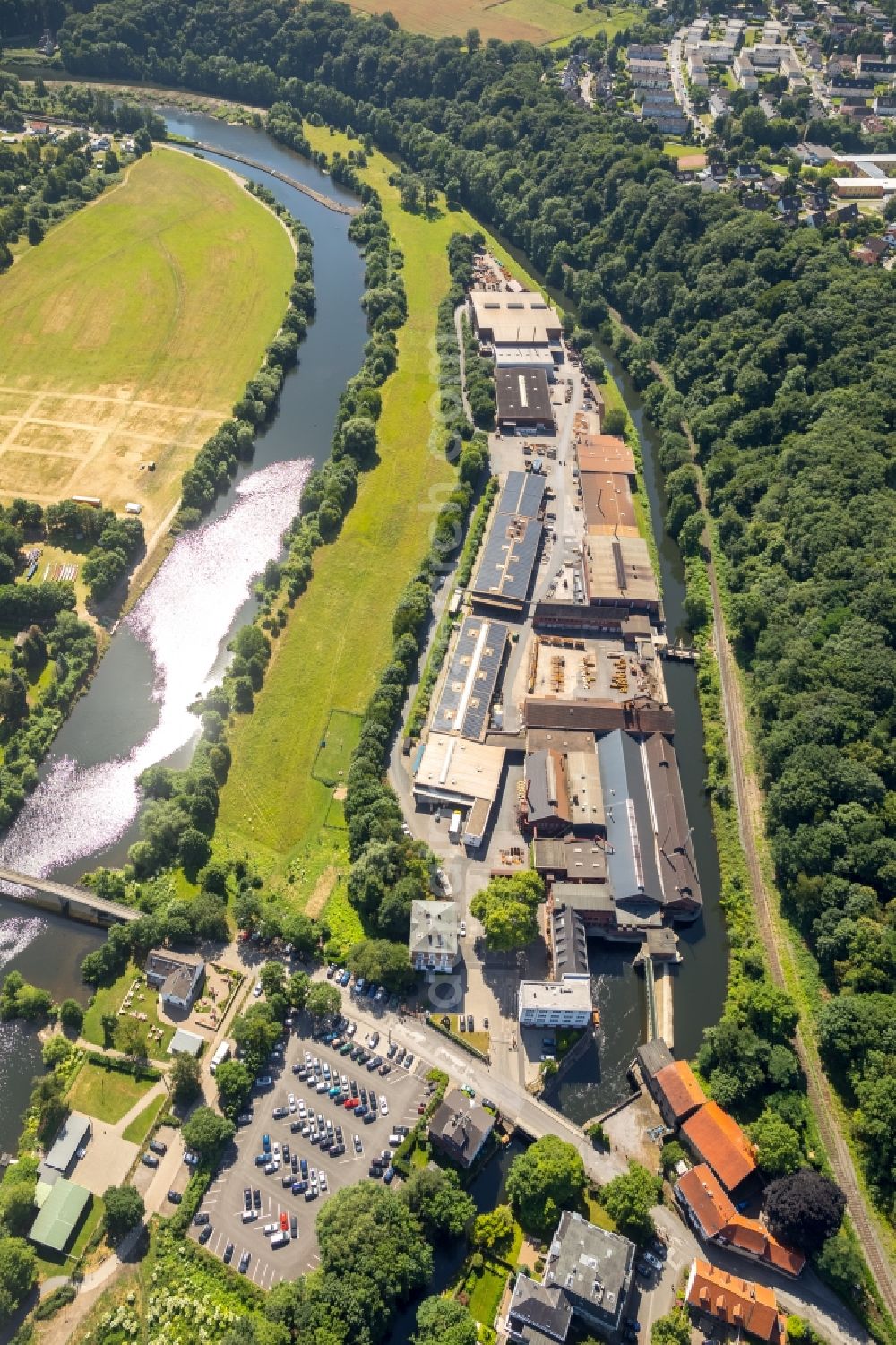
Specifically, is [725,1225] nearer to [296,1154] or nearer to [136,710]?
[296,1154]

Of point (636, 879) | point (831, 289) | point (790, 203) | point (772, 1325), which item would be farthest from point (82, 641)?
point (790, 203)

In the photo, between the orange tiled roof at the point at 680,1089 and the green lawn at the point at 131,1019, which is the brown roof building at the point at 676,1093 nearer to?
the orange tiled roof at the point at 680,1089

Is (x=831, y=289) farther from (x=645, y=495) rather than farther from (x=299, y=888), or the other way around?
→ (x=299, y=888)

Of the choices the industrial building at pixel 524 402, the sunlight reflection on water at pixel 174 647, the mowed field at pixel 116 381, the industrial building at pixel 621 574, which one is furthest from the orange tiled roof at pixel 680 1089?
the industrial building at pixel 524 402

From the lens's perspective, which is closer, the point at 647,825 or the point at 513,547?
the point at 647,825

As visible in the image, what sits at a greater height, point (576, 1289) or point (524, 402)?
point (524, 402)

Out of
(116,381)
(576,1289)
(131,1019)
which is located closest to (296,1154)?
(131,1019)
